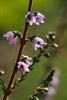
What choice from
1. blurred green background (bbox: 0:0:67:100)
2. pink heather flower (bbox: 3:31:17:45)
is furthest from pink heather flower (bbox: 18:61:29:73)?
blurred green background (bbox: 0:0:67:100)

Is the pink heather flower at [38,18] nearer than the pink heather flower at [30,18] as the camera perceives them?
No

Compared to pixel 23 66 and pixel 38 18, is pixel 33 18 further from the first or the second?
pixel 23 66

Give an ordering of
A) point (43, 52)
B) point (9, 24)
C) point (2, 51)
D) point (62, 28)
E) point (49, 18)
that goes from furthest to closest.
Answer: point (2, 51) < point (49, 18) < point (9, 24) < point (62, 28) < point (43, 52)

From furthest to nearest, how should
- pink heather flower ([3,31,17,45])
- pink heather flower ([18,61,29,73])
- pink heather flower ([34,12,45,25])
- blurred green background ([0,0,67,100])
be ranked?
blurred green background ([0,0,67,100])
pink heather flower ([3,31,17,45])
pink heather flower ([34,12,45,25])
pink heather flower ([18,61,29,73])

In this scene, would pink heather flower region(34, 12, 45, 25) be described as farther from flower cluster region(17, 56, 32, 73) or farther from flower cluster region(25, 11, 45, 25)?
flower cluster region(17, 56, 32, 73)

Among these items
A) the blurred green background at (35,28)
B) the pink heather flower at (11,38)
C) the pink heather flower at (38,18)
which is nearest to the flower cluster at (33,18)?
the pink heather flower at (38,18)

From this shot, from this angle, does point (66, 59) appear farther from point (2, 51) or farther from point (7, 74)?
point (7, 74)

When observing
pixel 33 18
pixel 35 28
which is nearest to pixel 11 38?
pixel 33 18

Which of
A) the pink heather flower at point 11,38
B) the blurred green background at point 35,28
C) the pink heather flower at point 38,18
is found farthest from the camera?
the blurred green background at point 35,28

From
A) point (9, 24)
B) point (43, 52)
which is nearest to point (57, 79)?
point (9, 24)

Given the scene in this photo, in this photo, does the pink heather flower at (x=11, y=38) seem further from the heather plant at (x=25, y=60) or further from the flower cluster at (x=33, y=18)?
the flower cluster at (x=33, y=18)

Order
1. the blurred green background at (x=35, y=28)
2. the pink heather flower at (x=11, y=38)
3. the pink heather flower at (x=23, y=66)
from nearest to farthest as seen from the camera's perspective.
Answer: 1. the pink heather flower at (x=23, y=66)
2. the pink heather flower at (x=11, y=38)
3. the blurred green background at (x=35, y=28)
